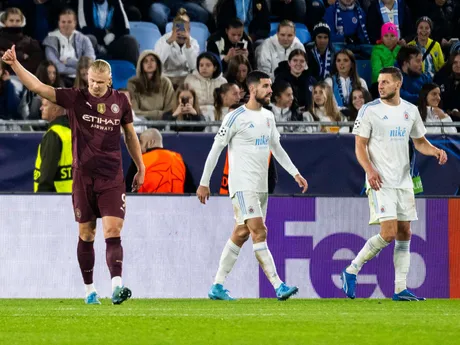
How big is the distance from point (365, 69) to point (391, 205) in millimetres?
7572

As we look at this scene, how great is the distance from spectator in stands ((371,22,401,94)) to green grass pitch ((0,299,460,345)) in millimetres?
7508

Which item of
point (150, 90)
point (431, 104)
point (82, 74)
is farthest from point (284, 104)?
point (82, 74)

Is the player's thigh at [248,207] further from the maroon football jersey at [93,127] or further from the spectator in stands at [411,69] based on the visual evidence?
the spectator in stands at [411,69]

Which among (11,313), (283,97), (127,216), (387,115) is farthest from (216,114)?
(11,313)

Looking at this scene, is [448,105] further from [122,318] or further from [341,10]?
[122,318]

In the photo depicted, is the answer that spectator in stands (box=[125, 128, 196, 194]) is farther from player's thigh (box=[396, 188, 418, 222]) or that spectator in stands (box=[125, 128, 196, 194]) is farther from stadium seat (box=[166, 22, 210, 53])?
stadium seat (box=[166, 22, 210, 53])

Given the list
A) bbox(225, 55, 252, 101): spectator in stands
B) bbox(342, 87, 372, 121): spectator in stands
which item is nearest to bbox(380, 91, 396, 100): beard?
bbox(342, 87, 372, 121): spectator in stands

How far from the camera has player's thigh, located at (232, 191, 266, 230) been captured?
12.1 meters

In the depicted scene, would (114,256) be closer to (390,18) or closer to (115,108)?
(115,108)

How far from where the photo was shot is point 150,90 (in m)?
16.9

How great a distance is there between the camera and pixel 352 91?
17281mm

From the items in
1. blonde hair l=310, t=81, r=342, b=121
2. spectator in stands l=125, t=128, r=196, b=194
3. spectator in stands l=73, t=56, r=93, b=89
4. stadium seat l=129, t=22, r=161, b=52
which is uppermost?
stadium seat l=129, t=22, r=161, b=52

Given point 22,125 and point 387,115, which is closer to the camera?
point 387,115

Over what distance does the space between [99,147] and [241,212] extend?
5.80 feet
